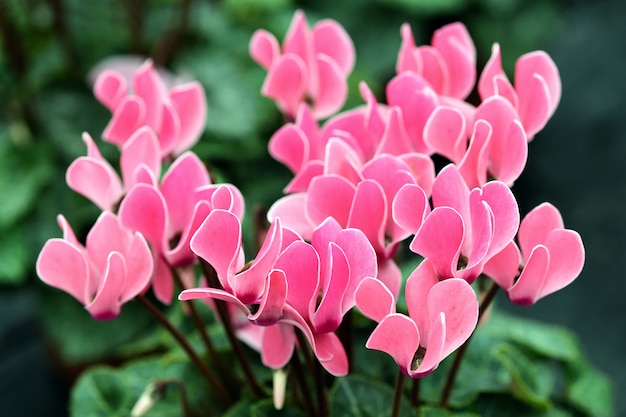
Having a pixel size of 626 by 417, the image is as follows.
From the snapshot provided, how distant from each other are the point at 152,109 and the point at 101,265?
156mm

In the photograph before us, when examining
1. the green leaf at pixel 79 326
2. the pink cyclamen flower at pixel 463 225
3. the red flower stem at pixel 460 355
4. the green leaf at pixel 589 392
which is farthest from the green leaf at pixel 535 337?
the green leaf at pixel 79 326

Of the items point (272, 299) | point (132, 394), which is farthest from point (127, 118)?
point (132, 394)

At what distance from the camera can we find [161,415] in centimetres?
79

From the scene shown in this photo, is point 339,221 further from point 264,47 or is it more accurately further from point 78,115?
point 78,115

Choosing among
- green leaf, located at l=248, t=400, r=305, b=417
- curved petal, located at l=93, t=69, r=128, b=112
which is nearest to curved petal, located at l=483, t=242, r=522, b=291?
green leaf, located at l=248, t=400, r=305, b=417

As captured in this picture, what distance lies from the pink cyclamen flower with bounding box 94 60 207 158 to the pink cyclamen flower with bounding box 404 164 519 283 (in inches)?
9.5

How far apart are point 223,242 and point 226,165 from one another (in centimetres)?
111

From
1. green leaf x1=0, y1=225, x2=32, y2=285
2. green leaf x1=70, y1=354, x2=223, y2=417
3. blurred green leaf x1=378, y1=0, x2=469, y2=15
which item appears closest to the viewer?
green leaf x1=70, y1=354, x2=223, y2=417

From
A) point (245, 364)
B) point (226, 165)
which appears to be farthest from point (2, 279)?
point (245, 364)

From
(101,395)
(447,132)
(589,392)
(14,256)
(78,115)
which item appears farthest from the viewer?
(78,115)

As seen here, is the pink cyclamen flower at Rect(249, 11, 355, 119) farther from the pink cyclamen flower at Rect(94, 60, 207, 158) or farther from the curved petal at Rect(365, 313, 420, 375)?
the curved petal at Rect(365, 313, 420, 375)

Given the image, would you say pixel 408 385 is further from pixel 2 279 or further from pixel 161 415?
pixel 2 279

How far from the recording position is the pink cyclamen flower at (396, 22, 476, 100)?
654mm

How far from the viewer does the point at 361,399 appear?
634 millimetres
